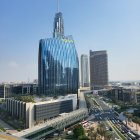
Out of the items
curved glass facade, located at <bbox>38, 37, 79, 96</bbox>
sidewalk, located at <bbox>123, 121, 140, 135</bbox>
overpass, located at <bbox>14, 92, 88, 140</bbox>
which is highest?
curved glass facade, located at <bbox>38, 37, 79, 96</bbox>

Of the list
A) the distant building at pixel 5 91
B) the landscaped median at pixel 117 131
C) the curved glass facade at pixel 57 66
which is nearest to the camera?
the landscaped median at pixel 117 131

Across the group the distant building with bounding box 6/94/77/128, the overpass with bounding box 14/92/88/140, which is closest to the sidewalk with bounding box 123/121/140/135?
the overpass with bounding box 14/92/88/140

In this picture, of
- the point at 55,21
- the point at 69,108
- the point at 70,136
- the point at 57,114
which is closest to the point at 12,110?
the point at 57,114

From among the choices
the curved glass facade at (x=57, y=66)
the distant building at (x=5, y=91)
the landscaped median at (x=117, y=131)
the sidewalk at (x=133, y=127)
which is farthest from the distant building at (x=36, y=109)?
the distant building at (x=5, y=91)

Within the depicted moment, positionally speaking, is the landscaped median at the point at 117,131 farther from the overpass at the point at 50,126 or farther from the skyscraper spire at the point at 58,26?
the skyscraper spire at the point at 58,26

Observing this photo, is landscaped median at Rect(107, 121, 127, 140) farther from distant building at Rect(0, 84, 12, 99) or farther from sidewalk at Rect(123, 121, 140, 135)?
distant building at Rect(0, 84, 12, 99)

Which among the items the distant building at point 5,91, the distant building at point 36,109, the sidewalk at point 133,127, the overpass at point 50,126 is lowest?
the sidewalk at point 133,127

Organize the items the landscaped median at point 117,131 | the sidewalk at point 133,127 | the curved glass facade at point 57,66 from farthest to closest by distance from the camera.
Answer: the curved glass facade at point 57,66
the sidewalk at point 133,127
the landscaped median at point 117,131

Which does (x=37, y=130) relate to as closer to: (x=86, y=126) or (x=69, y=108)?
(x=86, y=126)

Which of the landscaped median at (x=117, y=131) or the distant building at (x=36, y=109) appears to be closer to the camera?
the landscaped median at (x=117, y=131)
